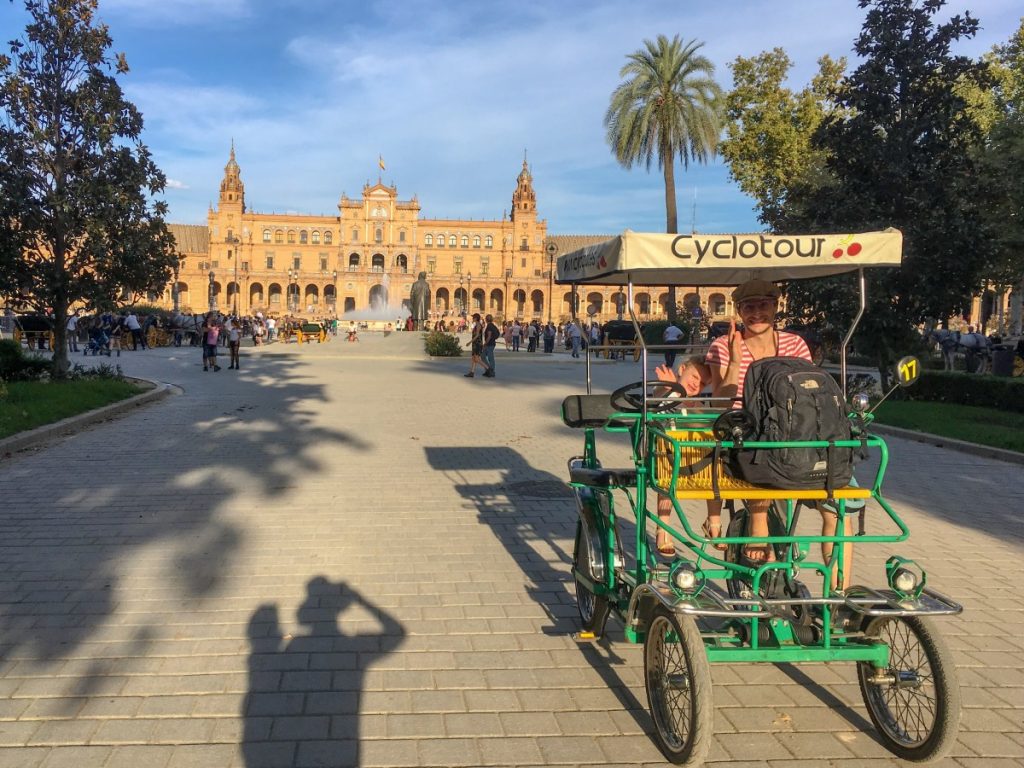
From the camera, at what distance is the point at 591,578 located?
415cm

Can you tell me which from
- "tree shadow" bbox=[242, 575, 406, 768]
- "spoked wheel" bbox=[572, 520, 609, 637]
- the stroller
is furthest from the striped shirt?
the stroller

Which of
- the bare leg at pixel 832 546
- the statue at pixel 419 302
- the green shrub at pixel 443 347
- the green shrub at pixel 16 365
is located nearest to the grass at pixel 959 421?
the bare leg at pixel 832 546

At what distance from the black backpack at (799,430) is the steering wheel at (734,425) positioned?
0.08 ft

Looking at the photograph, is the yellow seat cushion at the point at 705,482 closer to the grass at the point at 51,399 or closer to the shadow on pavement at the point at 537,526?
the shadow on pavement at the point at 537,526

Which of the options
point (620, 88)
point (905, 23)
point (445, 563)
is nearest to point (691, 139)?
point (620, 88)

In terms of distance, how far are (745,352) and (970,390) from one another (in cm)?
1349

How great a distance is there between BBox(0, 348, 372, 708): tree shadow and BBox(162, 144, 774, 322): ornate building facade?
107 m

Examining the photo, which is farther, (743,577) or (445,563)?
(445,563)

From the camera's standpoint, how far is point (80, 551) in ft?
19.4

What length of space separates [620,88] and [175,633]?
1374 inches

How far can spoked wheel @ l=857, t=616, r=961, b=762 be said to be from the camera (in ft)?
9.81

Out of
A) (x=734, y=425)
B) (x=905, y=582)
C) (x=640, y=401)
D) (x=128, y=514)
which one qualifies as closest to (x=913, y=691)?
(x=905, y=582)

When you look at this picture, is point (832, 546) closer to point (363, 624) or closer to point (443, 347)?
point (363, 624)

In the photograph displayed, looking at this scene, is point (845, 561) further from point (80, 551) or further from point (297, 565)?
point (80, 551)
